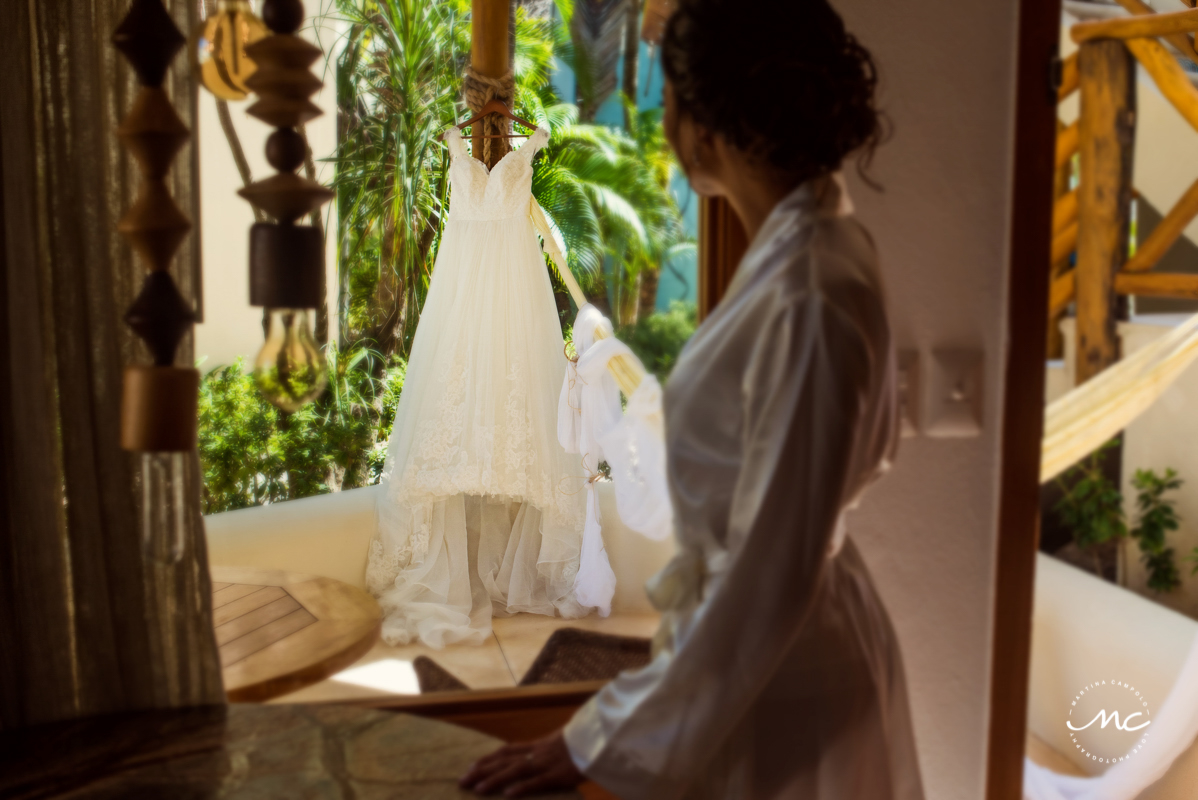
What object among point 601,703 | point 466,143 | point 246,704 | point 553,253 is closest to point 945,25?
point 601,703

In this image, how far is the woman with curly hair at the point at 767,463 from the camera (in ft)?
2.07

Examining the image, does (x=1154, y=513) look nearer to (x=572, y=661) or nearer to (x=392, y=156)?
(x=572, y=661)

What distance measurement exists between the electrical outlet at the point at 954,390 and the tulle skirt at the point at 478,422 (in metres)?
1.49

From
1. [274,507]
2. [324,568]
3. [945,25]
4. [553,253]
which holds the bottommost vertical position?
[324,568]

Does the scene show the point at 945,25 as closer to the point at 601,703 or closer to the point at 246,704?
the point at 601,703

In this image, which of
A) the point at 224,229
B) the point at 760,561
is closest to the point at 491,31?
the point at 224,229

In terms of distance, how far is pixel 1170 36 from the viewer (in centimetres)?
127

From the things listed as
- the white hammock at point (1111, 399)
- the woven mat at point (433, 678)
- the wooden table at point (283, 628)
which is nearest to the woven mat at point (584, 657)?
the woven mat at point (433, 678)

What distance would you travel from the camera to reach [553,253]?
2146 mm

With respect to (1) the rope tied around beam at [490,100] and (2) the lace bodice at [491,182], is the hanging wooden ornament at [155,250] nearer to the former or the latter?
(1) the rope tied around beam at [490,100]

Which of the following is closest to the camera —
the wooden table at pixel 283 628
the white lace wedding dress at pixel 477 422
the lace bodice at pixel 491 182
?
the wooden table at pixel 283 628

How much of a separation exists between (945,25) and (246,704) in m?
1.04

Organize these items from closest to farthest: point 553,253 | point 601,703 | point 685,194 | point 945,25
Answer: point 601,703, point 945,25, point 685,194, point 553,253

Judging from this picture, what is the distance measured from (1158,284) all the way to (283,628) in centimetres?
132
